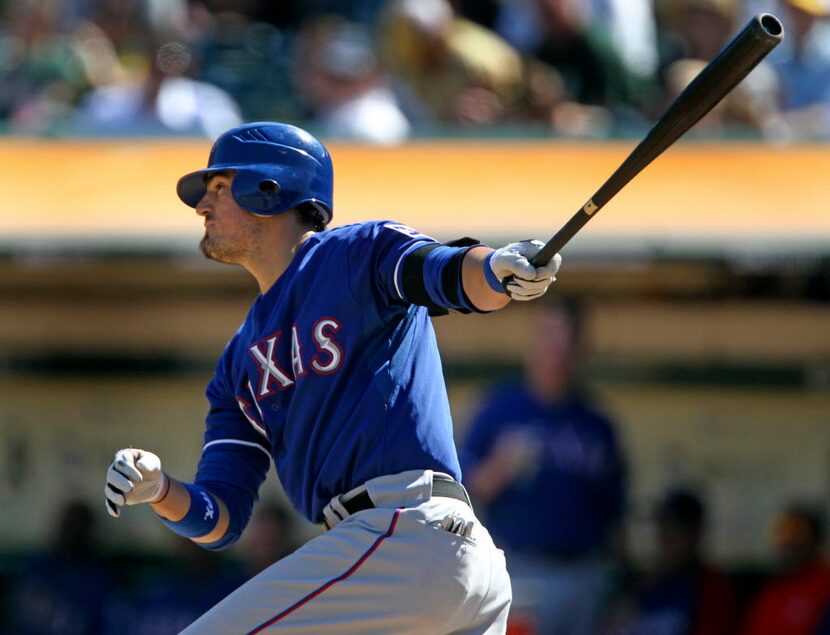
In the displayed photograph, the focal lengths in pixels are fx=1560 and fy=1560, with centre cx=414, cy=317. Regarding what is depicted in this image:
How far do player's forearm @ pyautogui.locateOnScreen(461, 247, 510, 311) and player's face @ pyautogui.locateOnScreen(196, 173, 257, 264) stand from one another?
0.65 metres

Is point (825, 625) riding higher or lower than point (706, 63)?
lower

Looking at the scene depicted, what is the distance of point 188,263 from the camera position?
6.55m

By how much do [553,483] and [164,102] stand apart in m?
2.73

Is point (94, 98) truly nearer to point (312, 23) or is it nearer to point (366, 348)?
point (312, 23)

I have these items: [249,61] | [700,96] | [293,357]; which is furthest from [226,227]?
[249,61]

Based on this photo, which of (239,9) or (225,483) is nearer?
(225,483)

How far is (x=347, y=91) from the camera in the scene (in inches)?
287

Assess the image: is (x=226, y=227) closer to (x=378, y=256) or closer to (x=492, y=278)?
(x=378, y=256)

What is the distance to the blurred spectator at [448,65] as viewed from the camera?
7172 millimetres

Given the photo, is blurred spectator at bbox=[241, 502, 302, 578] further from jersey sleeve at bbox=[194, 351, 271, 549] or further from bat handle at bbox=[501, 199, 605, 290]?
bat handle at bbox=[501, 199, 605, 290]

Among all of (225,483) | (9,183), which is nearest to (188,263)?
(9,183)

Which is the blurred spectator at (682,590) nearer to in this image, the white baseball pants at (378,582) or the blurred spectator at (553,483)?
the blurred spectator at (553,483)

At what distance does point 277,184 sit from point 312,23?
483 centimetres

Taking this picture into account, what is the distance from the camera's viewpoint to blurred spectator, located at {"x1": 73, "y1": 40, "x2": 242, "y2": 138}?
288 inches
